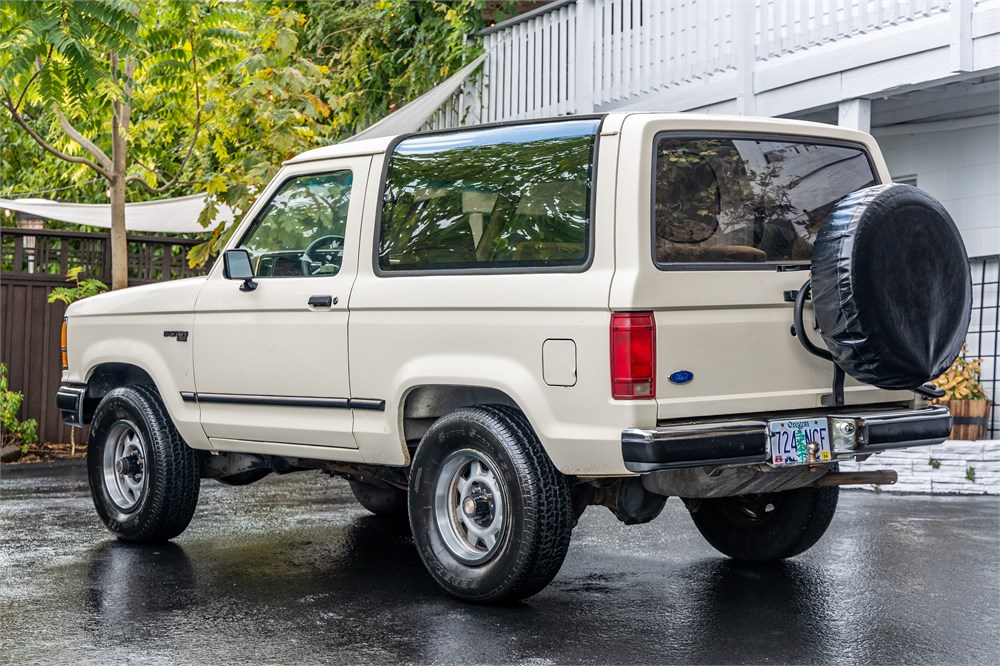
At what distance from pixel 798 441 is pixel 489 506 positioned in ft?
4.47

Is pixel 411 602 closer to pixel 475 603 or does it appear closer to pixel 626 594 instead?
pixel 475 603

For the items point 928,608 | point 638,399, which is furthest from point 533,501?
point 928,608

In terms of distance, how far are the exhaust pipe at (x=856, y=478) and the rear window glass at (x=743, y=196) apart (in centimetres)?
99

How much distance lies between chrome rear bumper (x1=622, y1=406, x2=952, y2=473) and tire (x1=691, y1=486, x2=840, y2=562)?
0.84 meters

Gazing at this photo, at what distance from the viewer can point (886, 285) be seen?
531 centimetres

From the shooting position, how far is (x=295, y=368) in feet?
21.1

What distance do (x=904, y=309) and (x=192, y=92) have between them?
980 centimetres

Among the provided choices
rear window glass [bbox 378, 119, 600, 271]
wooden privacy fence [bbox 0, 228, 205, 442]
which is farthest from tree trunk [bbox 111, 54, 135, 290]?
rear window glass [bbox 378, 119, 600, 271]

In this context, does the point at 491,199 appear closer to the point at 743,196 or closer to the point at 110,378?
the point at 743,196

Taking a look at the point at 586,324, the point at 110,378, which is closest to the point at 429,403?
the point at 586,324

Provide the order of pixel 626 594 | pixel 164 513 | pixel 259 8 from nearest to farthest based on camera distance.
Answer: pixel 626 594 → pixel 164 513 → pixel 259 8

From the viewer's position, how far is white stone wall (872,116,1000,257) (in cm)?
1134

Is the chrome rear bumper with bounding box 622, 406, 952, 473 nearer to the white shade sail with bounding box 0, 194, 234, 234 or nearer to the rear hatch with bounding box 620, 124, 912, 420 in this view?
the rear hatch with bounding box 620, 124, 912, 420

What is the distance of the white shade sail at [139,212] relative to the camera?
13.8m
